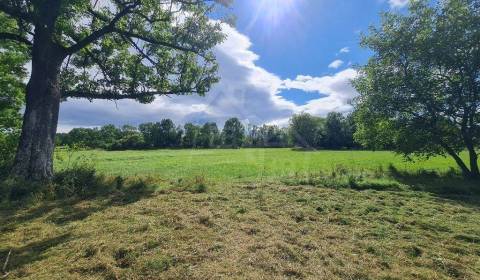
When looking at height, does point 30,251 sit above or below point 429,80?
below

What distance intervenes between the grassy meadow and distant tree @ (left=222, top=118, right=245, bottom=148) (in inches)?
4598

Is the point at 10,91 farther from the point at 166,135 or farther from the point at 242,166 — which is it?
the point at 166,135

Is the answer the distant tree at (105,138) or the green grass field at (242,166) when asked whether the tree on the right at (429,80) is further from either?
the distant tree at (105,138)

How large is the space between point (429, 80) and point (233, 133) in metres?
121

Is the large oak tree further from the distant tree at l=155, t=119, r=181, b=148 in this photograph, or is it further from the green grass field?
the distant tree at l=155, t=119, r=181, b=148

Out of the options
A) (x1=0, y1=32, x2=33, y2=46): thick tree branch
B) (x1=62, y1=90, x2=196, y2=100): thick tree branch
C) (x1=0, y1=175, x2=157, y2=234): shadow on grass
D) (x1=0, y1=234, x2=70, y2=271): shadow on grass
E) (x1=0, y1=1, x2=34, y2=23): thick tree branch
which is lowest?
(x1=0, y1=234, x2=70, y2=271): shadow on grass

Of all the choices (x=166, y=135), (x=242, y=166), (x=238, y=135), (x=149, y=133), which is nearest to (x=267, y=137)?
(x=238, y=135)

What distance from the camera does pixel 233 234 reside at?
6254 mm

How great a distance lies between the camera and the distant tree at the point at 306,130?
101938 millimetres

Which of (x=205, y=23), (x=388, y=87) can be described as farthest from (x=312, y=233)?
(x=388, y=87)

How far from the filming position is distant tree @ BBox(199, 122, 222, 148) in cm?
12131

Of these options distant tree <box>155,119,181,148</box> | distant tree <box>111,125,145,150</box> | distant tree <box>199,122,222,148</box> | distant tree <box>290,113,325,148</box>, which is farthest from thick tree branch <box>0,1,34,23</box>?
distant tree <box>199,122,222,148</box>

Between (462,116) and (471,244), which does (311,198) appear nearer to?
(471,244)

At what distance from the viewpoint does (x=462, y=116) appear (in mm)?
16609
